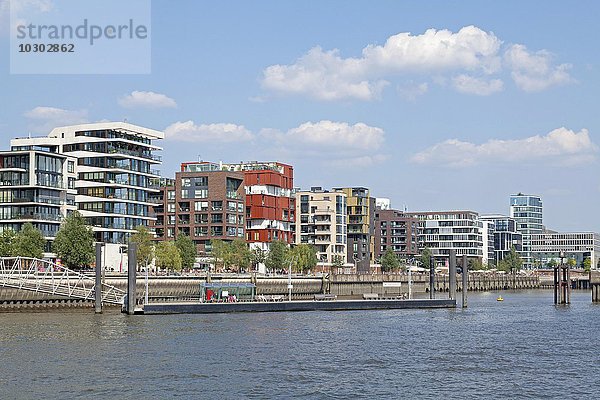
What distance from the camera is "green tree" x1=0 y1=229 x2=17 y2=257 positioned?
150m

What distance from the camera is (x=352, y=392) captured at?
57875 mm

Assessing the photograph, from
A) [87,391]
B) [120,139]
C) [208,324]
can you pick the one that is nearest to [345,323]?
[208,324]

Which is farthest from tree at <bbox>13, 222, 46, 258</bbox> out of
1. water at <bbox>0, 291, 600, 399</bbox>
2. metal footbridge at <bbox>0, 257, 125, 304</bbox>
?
water at <bbox>0, 291, 600, 399</bbox>

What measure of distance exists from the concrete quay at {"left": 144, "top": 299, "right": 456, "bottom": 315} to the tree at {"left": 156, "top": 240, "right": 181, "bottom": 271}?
52.7 m

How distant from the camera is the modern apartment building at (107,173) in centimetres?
18562

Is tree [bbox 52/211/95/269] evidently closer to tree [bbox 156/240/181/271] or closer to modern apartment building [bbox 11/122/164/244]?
tree [bbox 156/240/181/271]

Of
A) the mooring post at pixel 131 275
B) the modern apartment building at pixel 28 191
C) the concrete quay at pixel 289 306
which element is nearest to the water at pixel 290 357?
the mooring post at pixel 131 275

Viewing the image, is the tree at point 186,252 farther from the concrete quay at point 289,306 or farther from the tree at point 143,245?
the concrete quay at point 289,306

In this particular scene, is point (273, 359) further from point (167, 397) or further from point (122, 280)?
point (122, 280)

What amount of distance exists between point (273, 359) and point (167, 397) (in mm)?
18093

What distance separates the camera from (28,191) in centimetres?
16925

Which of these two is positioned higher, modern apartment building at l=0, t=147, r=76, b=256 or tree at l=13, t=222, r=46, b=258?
modern apartment building at l=0, t=147, r=76, b=256

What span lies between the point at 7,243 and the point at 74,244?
10.1 m

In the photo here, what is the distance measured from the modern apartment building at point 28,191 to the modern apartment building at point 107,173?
12.2 meters
